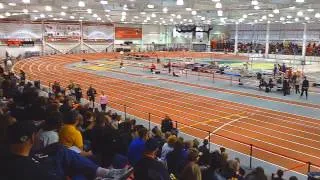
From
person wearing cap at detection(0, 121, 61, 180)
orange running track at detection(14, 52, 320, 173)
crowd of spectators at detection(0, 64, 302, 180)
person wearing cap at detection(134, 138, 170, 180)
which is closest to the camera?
person wearing cap at detection(0, 121, 61, 180)

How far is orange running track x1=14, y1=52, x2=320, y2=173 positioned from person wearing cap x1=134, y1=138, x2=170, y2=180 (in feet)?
22.5

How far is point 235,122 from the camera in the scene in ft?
65.3

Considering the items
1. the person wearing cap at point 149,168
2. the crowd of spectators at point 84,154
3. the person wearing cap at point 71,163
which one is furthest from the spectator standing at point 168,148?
the person wearing cap at point 71,163

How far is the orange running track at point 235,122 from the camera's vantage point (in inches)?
595

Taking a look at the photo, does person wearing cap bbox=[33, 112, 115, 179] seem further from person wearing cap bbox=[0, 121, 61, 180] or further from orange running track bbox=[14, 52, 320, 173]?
orange running track bbox=[14, 52, 320, 173]

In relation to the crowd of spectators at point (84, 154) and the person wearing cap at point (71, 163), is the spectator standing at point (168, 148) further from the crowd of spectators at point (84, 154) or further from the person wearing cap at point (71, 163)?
the person wearing cap at point (71, 163)

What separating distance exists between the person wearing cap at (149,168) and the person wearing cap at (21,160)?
1.73 m

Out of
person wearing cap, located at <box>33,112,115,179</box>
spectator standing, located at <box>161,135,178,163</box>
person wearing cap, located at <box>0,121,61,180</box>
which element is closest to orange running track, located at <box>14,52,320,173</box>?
spectator standing, located at <box>161,135,178,163</box>

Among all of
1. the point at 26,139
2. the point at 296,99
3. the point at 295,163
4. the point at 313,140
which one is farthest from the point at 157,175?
the point at 296,99

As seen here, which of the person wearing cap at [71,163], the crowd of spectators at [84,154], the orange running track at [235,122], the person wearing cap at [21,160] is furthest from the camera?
the orange running track at [235,122]

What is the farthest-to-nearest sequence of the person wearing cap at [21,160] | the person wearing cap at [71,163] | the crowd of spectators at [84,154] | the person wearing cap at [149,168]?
the person wearing cap at [149,168], the person wearing cap at [71,163], the crowd of spectators at [84,154], the person wearing cap at [21,160]

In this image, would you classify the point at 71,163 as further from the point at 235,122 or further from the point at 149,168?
the point at 235,122

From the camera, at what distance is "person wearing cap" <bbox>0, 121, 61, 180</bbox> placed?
3.05 meters

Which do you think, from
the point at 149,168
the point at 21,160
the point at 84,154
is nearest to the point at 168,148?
the point at 84,154
